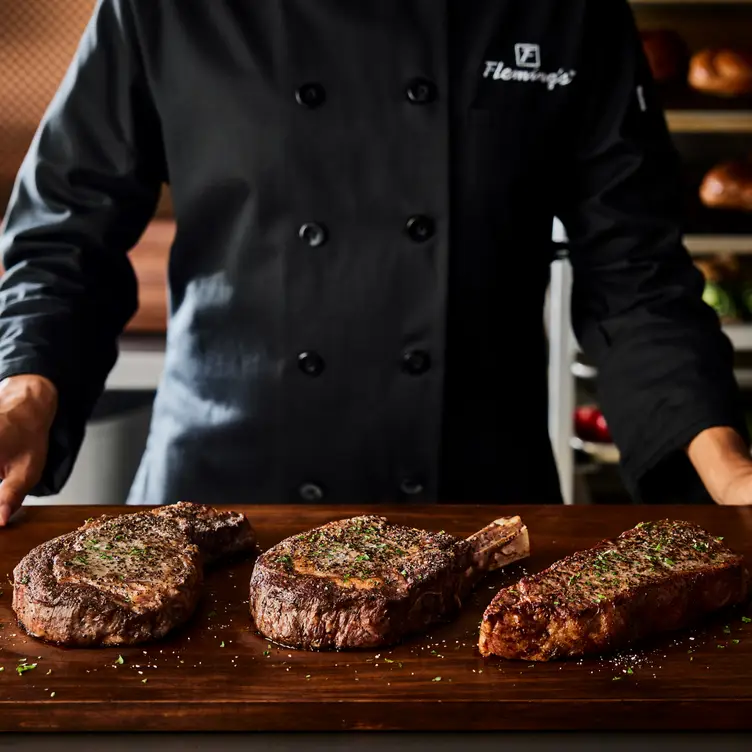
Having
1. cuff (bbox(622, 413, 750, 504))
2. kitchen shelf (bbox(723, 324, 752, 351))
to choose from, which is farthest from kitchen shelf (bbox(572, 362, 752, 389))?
cuff (bbox(622, 413, 750, 504))

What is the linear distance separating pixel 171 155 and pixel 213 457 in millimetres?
542

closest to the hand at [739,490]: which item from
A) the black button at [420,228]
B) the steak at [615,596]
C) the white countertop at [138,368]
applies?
the steak at [615,596]

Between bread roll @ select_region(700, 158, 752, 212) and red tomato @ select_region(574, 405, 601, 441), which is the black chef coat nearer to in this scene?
bread roll @ select_region(700, 158, 752, 212)

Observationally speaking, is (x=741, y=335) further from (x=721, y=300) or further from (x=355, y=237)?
(x=355, y=237)

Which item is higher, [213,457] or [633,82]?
[633,82]

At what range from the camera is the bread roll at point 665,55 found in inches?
146

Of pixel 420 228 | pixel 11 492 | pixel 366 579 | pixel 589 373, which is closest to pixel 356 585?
pixel 366 579

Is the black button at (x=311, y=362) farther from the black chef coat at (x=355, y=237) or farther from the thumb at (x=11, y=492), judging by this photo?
→ the thumb at (x=11, y=492)

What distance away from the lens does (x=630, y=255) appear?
1.97 metres

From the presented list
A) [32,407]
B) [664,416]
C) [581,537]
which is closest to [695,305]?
[664,416]

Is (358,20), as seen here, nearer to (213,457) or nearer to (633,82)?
(633,82)

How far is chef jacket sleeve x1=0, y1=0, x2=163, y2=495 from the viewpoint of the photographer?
6.03 ft

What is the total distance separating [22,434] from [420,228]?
735 mm

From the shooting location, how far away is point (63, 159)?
1910 mm
